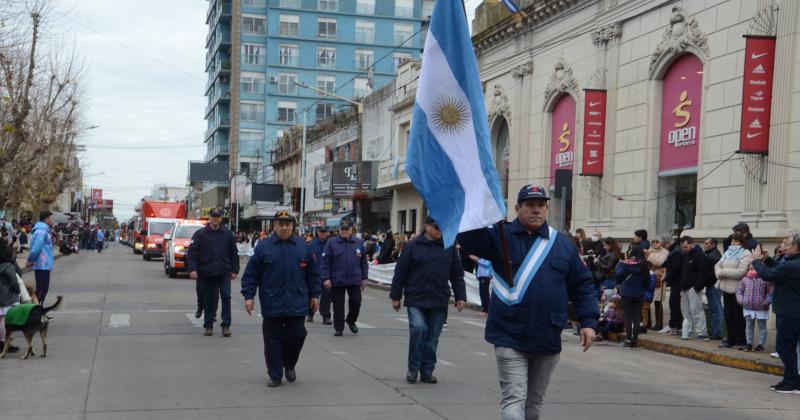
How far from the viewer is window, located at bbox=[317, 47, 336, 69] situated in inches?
3268

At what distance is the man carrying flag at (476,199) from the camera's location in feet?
18.8

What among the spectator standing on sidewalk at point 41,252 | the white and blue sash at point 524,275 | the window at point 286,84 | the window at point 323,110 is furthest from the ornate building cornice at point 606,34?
the window at point 286,84

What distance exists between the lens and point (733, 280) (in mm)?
13953

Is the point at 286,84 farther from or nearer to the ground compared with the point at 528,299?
farther from the ground

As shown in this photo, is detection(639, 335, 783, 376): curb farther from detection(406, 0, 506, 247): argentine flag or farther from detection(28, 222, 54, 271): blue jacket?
detection(28, 222, 54, 271): blue jacket

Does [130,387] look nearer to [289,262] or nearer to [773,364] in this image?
[289,262]

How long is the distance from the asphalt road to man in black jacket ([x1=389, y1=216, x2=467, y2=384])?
34 centimetres

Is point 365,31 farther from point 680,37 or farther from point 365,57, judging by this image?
point 680,37

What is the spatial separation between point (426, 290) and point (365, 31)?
247 feet

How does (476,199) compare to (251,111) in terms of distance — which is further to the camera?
(251,111)

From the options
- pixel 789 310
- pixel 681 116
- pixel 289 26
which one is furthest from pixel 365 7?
pixel 789 310

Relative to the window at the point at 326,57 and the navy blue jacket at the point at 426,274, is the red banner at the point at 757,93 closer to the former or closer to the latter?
the navy blue jacket at the point at 426,274

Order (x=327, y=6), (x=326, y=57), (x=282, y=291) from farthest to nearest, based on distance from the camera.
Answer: (x=326, y=57) → (x=327, y=6) → (x=282, y=291)

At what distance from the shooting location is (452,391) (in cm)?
948
